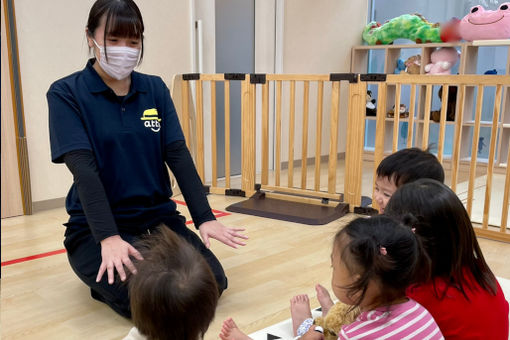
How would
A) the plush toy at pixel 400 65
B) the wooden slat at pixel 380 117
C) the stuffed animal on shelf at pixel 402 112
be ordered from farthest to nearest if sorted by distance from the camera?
1. the plush toy at pixel 400 65
2. the stuffed animal on shelf at pixel 402 112
3. the wooden slat at pixel 380 117

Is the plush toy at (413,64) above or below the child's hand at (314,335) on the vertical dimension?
above

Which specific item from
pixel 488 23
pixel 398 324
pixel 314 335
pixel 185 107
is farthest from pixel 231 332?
pixel 488 23

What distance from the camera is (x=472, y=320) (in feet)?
3.54

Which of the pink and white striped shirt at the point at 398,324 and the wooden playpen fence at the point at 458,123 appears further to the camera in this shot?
the wooden playpen fence at the point at 458,123

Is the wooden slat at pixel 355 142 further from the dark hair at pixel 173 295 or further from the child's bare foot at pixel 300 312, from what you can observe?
the dark hair at pixel 173 295

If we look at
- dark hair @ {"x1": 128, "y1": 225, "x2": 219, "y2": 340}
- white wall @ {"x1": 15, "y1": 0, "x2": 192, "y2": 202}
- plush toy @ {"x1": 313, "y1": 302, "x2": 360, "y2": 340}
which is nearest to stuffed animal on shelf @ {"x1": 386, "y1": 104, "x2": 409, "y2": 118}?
Answer: white wall @ {"x1": 15, "y1": 0, "x2": 192, "y2": 202}

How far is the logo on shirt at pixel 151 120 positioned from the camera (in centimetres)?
179

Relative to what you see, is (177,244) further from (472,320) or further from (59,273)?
(59,273)

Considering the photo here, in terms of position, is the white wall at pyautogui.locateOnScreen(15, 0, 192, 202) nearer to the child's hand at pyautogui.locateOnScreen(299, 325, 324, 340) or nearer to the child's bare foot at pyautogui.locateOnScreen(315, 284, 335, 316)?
the child's bare foot at pyautogui.locateOnScreen(315, 284, 335, 316)

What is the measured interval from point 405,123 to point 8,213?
3888 mm

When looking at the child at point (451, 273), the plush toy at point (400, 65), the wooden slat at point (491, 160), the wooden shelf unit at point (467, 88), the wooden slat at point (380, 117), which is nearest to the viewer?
the child at point (451, 273)

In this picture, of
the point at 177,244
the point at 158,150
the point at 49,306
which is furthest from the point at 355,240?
the point at 49,306

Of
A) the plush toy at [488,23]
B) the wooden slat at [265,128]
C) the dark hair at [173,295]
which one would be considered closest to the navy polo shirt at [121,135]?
the dark hair at [173,295]

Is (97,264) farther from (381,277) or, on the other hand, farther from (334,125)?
(334,125)
